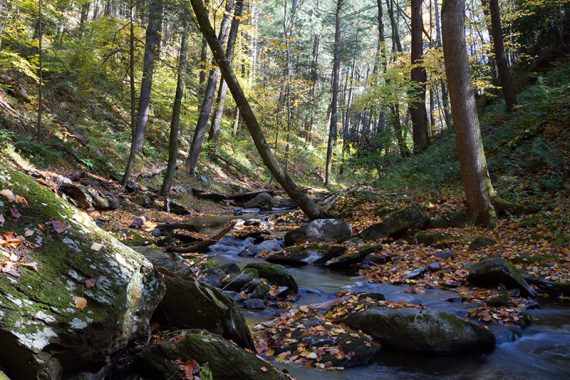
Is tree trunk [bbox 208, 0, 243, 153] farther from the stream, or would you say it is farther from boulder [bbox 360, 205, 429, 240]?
the stream

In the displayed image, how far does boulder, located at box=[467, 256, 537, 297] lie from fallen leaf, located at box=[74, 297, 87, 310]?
588cm

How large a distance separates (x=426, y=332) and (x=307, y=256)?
187 inches

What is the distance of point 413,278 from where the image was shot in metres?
7.74

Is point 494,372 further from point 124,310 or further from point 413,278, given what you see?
point 124,310

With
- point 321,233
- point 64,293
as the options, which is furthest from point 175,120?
point 64,293

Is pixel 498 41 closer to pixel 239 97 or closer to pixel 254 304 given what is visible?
pixel 239 97

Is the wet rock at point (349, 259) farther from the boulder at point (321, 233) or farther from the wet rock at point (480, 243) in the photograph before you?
the wet rock at point (480, 243)

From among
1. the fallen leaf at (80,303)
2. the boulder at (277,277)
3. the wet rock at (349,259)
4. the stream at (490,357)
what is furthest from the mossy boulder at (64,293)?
the wet rock at (349,259)

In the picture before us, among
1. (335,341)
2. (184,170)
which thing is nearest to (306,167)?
(184,170)

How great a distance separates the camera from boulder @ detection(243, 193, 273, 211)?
19281 mm

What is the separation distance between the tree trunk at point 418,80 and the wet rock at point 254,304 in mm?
13160

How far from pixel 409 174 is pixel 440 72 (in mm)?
5150

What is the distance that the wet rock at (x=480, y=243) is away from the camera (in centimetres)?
858

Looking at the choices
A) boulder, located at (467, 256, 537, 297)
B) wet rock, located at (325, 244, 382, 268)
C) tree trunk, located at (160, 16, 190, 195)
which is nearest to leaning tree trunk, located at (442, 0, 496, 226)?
wet rock, located at (325, 244, 382, 268)
